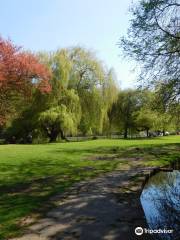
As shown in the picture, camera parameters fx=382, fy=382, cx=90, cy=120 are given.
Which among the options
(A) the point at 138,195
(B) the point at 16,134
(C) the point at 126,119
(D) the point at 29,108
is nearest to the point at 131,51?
(A) the point at 138,195

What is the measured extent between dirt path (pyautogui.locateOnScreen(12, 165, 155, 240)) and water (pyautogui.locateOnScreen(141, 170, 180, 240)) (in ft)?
0.79

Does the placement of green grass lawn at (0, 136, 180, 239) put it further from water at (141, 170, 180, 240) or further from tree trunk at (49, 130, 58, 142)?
tree trunk at (49, 130, 58, 142)

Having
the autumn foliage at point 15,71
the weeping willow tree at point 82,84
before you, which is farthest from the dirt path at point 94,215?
the weeping willow tree at point 82,84

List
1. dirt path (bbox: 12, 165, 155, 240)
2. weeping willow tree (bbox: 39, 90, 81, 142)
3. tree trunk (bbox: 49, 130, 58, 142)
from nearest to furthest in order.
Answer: dirt path (bbox: 12, 165, 155, 240) → weeping willow tree (bbox: 39, 90, 81, 142) → tree trunk (bbox: 49, 130, 58, 142)

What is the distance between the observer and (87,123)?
146 ft

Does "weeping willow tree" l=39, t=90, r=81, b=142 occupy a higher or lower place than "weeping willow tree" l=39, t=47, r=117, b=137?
lower

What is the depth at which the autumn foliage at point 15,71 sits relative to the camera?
96.4 feet

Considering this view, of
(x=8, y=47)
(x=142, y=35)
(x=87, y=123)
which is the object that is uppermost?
(x=8, y=47)

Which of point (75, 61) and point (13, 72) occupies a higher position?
point (75, 61)

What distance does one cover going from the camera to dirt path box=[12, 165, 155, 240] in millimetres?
6893

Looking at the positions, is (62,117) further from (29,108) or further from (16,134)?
(16,134)

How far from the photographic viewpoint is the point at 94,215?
8305 mm

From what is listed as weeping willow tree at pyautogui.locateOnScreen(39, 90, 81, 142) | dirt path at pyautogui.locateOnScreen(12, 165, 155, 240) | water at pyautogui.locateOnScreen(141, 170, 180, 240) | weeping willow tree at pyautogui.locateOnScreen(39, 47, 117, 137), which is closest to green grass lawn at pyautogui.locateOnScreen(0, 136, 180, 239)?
dirt path at pyautogui.locateOnScreen(12, 165, 155, 240)

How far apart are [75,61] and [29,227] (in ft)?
125
